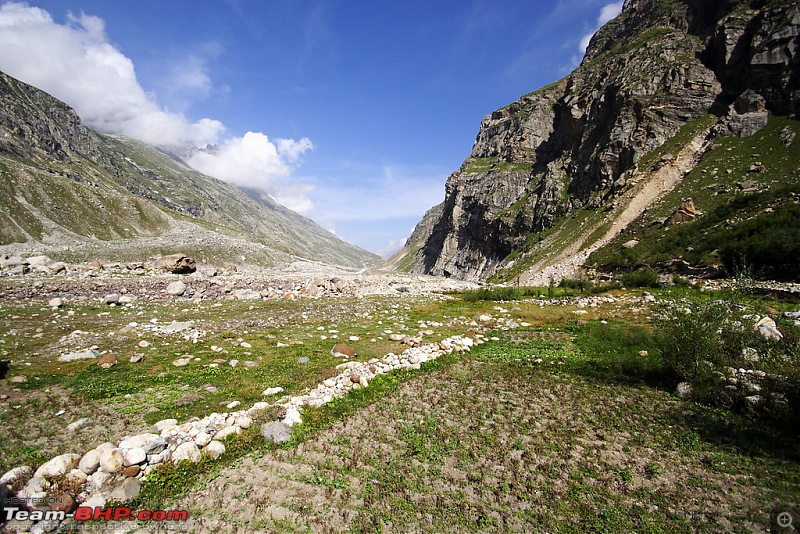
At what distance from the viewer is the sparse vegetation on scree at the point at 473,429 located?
630cm

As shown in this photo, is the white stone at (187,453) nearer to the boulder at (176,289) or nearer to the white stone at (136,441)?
the white stone at (136,441)

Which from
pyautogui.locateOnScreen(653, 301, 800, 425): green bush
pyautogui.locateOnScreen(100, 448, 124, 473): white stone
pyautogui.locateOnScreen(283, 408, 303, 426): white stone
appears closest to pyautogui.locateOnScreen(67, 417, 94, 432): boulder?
pyautogui.locateOnScreen(100, 448, 124, 473): white stone

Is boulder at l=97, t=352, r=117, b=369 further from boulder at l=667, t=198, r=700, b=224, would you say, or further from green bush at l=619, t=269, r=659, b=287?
boulder at l=667, t=198, r=700, b=224

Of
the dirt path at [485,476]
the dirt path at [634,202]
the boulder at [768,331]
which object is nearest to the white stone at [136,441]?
the dirt path at [485,476]

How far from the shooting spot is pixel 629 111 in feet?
235

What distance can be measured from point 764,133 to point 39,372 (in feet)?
285

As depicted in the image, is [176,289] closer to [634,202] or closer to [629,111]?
[634,202]

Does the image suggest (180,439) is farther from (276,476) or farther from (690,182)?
(690,182)

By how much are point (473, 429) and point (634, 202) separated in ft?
216

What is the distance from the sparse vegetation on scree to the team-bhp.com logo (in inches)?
10.9

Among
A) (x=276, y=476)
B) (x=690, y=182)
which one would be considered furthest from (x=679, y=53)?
(x=276, y=476)

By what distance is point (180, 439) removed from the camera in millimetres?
7938

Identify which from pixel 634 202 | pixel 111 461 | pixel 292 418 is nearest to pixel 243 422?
pixel 292 418

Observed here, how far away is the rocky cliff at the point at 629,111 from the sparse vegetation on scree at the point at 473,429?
173 ft
